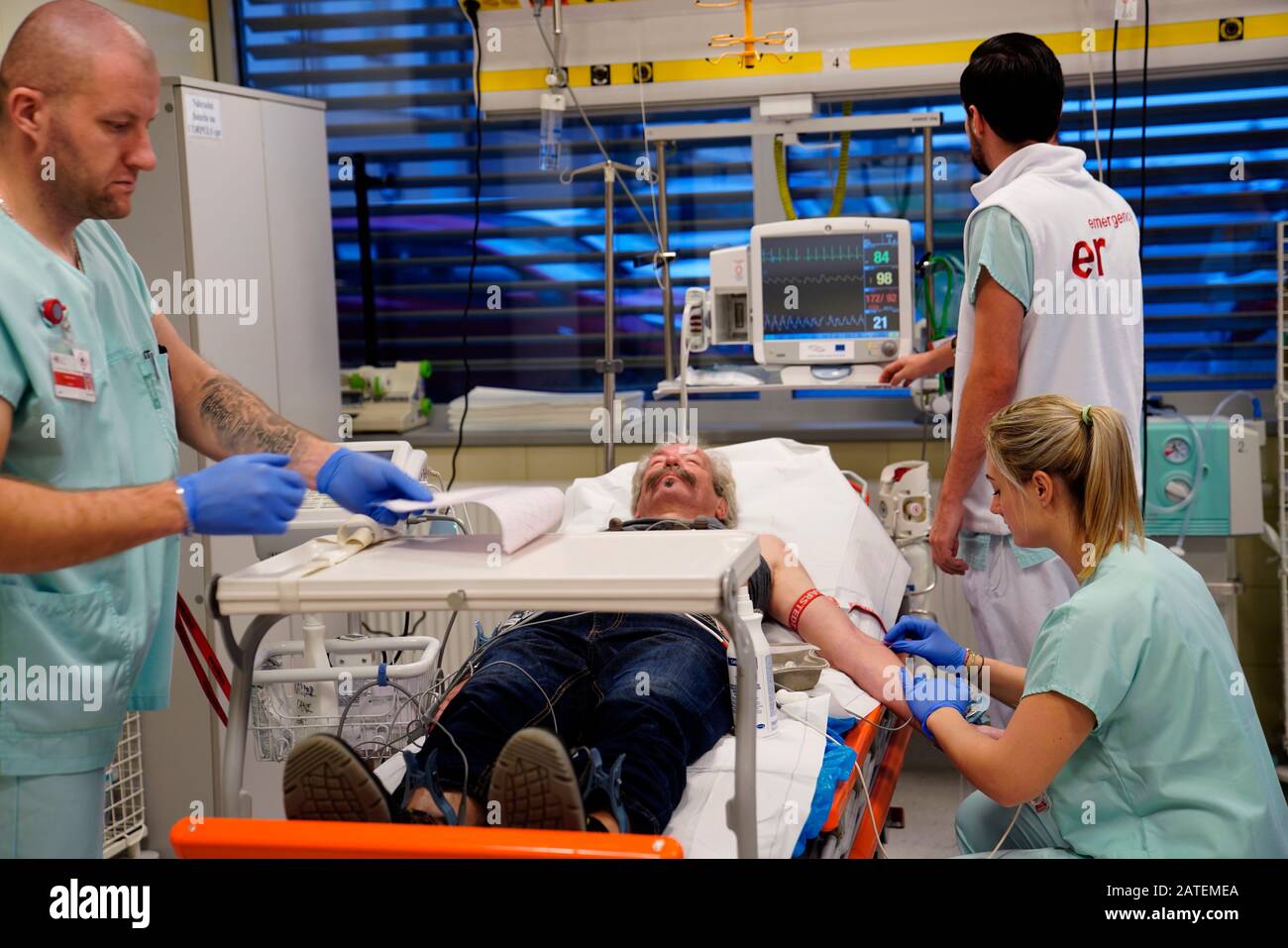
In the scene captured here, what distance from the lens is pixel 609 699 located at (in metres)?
2.25

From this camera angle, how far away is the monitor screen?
3387 mm

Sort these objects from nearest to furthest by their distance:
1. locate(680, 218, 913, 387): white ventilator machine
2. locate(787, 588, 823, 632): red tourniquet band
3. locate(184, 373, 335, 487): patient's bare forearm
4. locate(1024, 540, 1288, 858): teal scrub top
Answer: locate(1024, 540, 1288, 858): teal scrub top < locate(184, 373, 335, 487): patient's bare forearm < locate(787, 588, 823, 632): red tourniquet band < locate(680, 218, 913, 387): white ventilator machine

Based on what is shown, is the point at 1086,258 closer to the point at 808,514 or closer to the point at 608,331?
the point at 808,514

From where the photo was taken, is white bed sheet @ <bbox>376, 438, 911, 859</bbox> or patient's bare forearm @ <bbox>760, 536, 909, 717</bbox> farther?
patient's bare forearm @ <bbox>760, 536, 909, 717</bbox>

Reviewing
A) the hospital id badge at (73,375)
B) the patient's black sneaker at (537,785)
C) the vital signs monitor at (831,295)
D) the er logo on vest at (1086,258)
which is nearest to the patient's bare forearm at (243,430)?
the hospital id badge at (73,375)

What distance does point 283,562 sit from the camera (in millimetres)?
1761

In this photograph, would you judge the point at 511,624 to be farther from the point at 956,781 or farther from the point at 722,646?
the point at 956,781

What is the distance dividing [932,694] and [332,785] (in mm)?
964

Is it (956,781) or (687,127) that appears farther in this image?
(956,781)

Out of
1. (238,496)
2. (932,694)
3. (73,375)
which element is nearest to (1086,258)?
(932,694)

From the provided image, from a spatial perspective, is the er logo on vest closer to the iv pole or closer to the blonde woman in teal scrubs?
the blonde woman in teal scrubs

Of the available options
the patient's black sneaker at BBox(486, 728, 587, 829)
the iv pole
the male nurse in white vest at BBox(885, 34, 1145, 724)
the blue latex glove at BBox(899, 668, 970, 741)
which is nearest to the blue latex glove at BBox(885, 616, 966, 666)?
the blue latex glove at BBox(899, 668, 970, 741)
